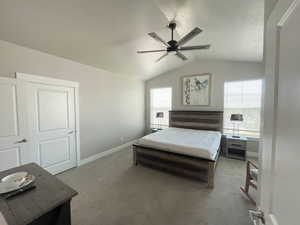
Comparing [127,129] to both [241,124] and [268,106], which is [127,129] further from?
[268,106]

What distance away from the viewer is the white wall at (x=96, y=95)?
248 cm

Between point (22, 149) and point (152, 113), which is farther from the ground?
point (152, 113)

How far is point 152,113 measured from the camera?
6.02 meters

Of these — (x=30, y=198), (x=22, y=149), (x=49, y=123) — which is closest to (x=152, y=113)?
(x=49, y=123)

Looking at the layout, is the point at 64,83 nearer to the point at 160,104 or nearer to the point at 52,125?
the point at 52,125

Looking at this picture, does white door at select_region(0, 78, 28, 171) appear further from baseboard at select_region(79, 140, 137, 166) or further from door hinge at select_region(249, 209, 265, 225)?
door hinge at select_region(249, 209, 265, 225)

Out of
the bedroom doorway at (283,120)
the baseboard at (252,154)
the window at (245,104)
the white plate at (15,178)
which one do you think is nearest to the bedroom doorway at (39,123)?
the white plate at (15,178)

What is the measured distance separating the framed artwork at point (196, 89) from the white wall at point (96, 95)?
6.00 ft

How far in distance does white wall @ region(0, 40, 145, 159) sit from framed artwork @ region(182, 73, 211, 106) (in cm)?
183

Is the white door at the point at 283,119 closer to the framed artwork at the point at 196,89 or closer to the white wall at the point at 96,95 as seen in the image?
the white wall at the point at 96,95

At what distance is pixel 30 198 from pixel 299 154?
5.47 feet

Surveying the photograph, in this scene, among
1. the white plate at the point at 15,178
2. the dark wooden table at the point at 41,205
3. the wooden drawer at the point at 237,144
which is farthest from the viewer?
the wooden drawer at the point at 237,144

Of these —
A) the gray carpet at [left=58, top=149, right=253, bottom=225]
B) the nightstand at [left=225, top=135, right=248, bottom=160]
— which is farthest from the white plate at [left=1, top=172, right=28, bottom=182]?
the nightstand at [left=225, top=135, right=248, bottom=160]

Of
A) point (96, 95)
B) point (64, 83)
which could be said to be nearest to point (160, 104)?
point (96, 95)
